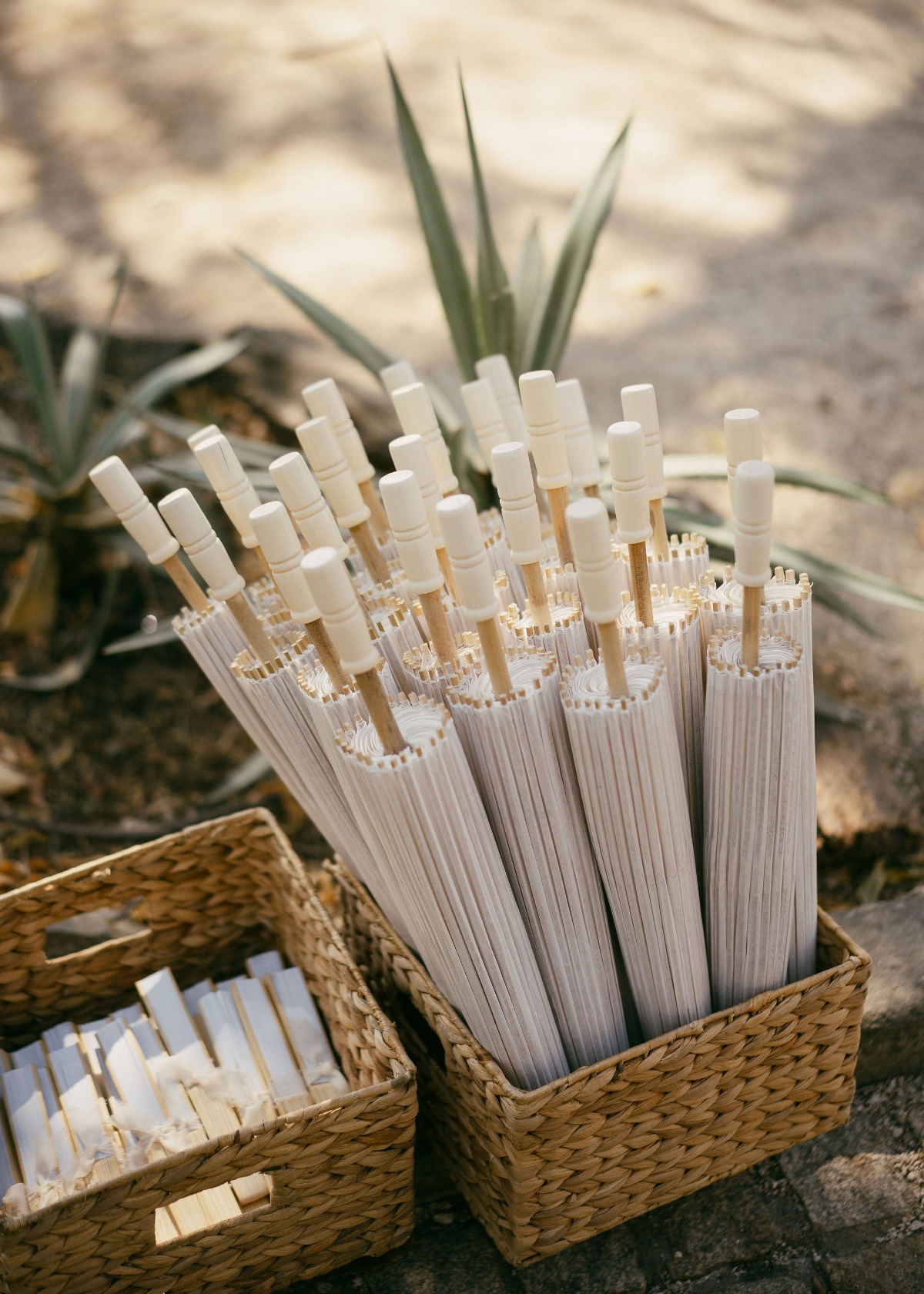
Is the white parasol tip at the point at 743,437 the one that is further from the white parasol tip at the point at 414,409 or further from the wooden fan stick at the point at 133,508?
the wooden fan stick at the point at 133,508

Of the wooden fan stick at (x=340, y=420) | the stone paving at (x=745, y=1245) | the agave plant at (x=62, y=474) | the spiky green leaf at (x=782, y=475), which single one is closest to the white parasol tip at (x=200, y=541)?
the wooden fan stick at (x=340, y=420)

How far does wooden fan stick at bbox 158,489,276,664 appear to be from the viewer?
2.60 feet

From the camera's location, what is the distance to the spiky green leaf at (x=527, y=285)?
1583 millimetres

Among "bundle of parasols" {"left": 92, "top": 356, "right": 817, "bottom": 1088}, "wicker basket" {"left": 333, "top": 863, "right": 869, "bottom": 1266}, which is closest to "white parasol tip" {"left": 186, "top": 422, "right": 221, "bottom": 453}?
"bundle of parasols" {"left": 92, "top": 356, "right": 817, "bottom": 1088}

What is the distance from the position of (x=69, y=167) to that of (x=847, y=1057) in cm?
337

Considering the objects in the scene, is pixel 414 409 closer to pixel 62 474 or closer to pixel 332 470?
pixel 332 470

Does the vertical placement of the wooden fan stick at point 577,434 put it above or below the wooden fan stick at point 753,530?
above

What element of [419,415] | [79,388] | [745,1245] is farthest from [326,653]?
[79,388]

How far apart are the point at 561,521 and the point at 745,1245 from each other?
0.67 metres

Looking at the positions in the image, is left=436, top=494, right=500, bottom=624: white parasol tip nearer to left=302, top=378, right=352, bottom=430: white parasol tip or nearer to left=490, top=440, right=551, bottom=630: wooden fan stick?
left=490, top=440, right=551, bottom=630: wooden fan stick

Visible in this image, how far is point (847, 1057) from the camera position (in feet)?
3.17

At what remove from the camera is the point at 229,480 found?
83cm

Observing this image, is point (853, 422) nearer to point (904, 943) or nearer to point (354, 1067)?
point (904, 943)

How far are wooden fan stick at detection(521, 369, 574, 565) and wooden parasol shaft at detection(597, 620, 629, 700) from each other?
5.7 inches
